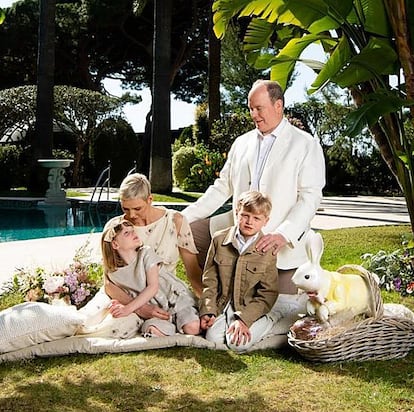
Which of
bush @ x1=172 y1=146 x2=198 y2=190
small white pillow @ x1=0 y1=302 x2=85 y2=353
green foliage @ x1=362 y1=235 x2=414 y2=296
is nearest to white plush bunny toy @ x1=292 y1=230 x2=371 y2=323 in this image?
small white pillow @ x1=0 y1=302 x2=85 y2=353

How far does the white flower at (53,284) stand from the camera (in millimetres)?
4422

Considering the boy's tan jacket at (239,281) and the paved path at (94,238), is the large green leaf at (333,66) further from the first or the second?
the paved path at (94,238)

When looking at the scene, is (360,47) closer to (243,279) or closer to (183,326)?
(243,279)

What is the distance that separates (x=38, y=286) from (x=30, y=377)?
148 cm

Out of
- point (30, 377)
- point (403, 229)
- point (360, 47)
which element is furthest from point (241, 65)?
point (30, 377)

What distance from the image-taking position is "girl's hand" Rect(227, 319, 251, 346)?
3.58 m

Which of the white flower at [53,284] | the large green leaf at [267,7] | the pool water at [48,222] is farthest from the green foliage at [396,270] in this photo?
the pool water at [48,222]

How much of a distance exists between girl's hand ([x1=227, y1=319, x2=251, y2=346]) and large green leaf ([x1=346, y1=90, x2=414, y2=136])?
116 cm

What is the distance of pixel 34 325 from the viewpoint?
11.7ft

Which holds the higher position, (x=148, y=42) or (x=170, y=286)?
(x=148, y=42)

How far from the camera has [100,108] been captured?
58.0 feet

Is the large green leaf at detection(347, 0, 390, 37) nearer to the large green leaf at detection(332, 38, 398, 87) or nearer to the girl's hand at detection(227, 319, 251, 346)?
the large green leaf at detection(332, 38, 398, 87)

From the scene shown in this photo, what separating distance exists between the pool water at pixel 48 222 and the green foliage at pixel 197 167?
340cm

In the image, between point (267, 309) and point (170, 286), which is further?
point (170, 286)
